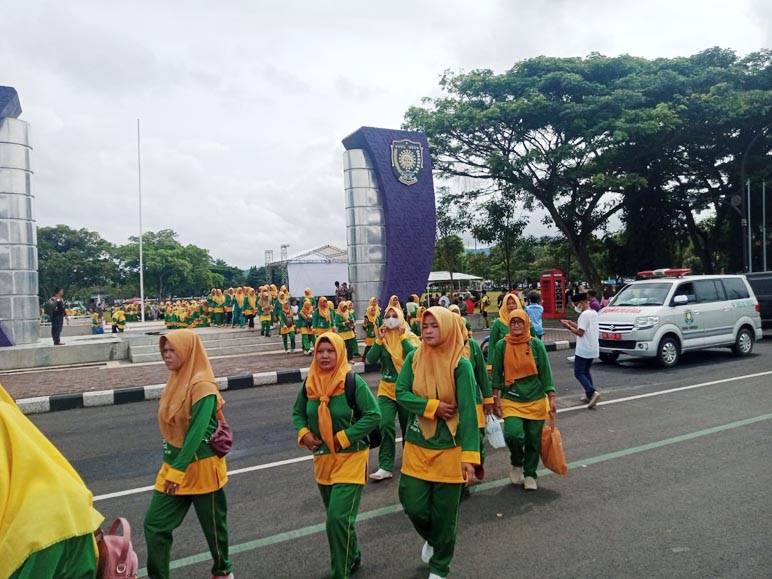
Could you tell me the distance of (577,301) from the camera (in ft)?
25.6

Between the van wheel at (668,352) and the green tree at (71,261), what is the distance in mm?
46700

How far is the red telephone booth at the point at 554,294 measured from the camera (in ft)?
89.7

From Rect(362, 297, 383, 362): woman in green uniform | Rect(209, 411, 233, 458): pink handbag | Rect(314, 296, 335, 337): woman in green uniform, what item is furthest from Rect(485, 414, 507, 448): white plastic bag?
Rect(314, 296, 335, 337): woman in green uniform

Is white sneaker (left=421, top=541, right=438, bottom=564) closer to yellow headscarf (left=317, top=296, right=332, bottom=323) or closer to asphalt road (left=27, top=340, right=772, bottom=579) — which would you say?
asphalt road (left=27, top=340, right=772, bottom=579)

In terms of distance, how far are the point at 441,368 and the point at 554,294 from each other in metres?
25.3

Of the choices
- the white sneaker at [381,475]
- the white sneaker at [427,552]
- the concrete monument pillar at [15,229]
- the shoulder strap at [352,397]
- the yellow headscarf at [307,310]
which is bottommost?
Result: the white sneaker at [381,475]

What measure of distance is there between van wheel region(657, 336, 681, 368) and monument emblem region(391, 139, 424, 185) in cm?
967

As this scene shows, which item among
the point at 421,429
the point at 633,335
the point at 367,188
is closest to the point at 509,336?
the point at 421,429

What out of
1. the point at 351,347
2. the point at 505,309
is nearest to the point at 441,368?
the point at 505,309

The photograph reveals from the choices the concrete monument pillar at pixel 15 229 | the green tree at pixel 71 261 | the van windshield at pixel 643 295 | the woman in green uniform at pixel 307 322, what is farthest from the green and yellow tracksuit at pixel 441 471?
the green tree at pixel 71 261

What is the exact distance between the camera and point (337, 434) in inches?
123

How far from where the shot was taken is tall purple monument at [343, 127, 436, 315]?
57.6 ft

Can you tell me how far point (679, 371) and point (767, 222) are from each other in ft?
61.6

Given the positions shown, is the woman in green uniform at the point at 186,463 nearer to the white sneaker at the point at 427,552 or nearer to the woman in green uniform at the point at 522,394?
the white sneaker at the point at 427,552
